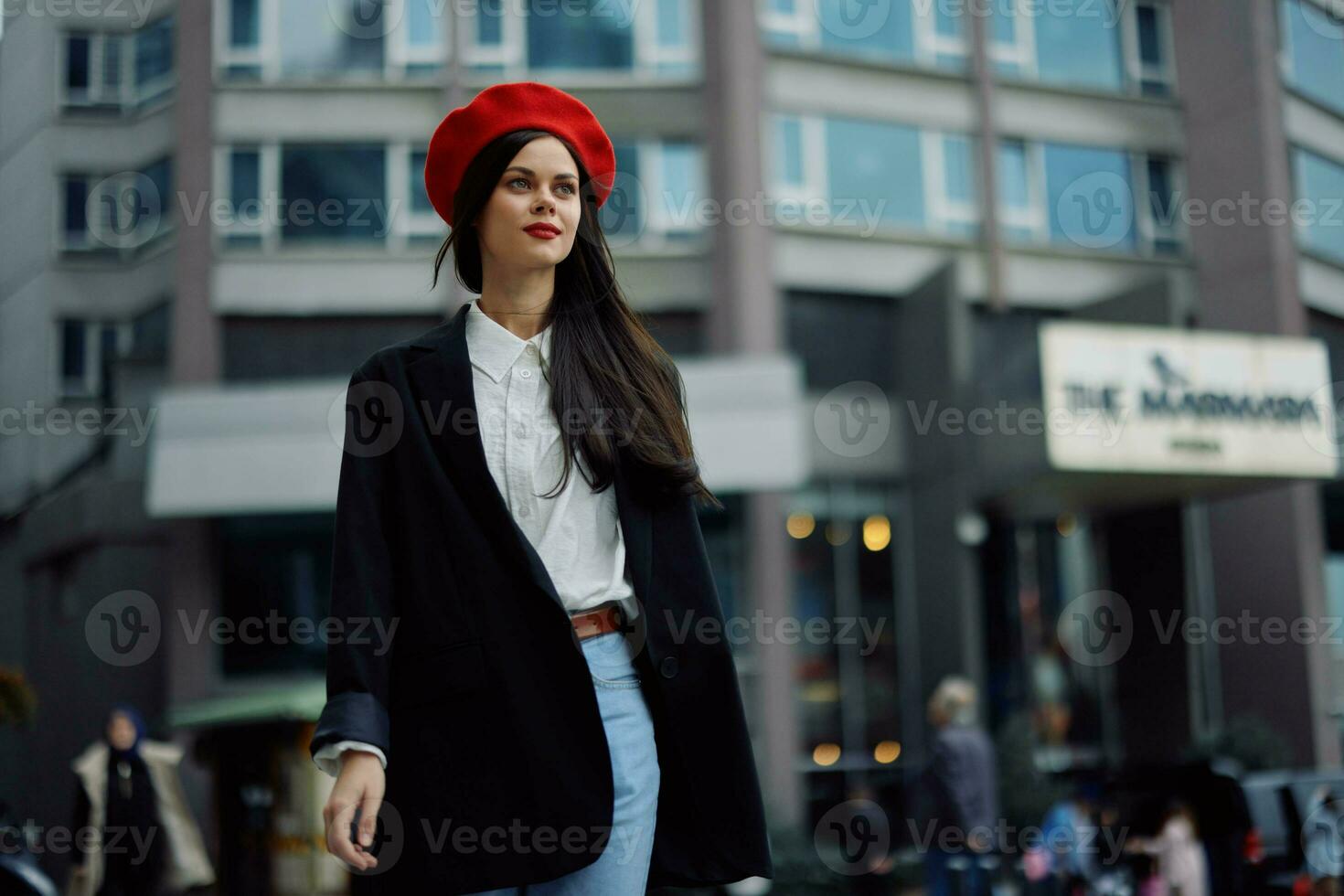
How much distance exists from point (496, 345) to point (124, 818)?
8282 mm

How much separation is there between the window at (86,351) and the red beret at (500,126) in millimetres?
16012

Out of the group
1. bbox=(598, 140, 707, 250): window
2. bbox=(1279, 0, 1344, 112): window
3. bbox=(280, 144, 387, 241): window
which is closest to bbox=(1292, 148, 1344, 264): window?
bbox=(1279, 0, 1344, 112): window

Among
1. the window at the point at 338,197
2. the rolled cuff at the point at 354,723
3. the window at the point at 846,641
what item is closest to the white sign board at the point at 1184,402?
the window at the point at 846,641

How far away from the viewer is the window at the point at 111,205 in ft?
56.5

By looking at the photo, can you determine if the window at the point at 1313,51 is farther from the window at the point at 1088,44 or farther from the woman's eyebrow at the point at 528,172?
the woman's eyebrow at the point at 528,172

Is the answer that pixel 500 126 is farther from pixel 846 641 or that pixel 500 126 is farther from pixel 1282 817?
pixel 846 641

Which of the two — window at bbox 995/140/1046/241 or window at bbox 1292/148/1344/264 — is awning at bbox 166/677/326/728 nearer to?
window at bbox 995/140/1046/241

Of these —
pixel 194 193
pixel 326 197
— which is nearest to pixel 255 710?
pixel 194 193

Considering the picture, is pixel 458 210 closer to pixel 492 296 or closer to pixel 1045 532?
pixel 492 296

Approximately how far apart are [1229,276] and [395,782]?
20.1m

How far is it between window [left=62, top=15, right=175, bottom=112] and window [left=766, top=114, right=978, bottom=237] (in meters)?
7.39

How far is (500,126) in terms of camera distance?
2145mm

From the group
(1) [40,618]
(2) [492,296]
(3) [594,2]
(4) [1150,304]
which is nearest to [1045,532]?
(4) [1150,304]

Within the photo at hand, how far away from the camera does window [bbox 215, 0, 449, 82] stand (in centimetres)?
1747
